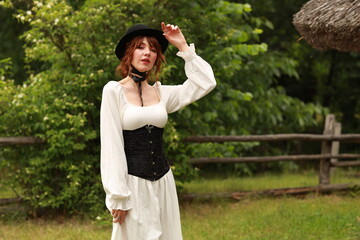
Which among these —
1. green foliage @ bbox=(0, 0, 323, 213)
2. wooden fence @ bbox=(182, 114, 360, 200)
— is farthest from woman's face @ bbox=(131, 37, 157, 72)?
wooden fence @ bbox=(182, 114, 360, 200)

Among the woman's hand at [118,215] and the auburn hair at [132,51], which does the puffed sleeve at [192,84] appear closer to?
the auburn hair at [132,51]

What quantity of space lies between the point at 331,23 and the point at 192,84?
284 cm

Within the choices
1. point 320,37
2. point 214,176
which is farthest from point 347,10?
point 214,176

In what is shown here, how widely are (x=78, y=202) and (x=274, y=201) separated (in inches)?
120

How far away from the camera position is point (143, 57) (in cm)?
349

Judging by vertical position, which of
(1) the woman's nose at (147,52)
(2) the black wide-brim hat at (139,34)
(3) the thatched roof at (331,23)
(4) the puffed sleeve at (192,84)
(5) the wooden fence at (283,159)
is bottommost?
(5) the wooden fence at (283,159)

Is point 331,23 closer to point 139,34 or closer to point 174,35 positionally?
point 174,35

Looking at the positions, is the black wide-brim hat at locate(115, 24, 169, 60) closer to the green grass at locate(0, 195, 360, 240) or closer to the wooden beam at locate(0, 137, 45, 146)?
the green grass at locate(0, 195, 360, 240)

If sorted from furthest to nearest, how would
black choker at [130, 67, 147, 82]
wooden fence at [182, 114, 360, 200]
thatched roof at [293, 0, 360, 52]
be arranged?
wooden fence at [182, 114, 360, 200] < thatched roof at [293, 0, 360, 52] < black choker at [130, 67, 147, 82]

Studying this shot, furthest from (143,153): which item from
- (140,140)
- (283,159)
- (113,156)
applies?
(283,159)

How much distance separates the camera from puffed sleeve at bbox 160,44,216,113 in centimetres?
364

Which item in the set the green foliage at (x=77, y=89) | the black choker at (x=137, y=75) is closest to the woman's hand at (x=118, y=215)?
the black choker at (x=137, y=75)

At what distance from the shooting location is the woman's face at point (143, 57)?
350 centimetres

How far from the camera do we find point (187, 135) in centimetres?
805
